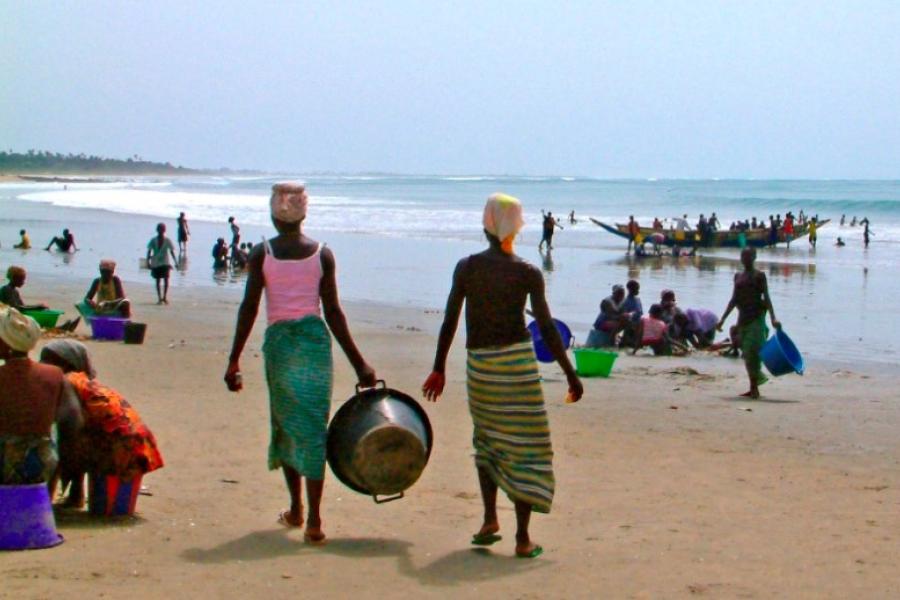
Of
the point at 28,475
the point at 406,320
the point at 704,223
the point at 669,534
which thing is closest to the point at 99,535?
the point at 28,475

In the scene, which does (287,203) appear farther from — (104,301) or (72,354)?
(104,301)

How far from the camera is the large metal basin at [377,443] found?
575 cm

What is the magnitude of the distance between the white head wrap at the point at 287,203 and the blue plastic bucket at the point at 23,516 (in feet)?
5.05

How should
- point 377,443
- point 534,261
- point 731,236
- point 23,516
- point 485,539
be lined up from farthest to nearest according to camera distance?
point 731,236 → point 534,261 → point 485,539 → point 377,443 → point 23,516

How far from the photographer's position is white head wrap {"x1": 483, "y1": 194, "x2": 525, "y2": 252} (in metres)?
5.70

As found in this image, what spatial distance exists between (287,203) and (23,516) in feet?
5.71

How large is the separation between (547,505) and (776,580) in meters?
1.00

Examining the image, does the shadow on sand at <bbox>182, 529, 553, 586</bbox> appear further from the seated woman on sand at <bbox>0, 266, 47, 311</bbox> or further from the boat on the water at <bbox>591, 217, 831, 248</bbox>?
the boat on the water at <bbox>591, 217, 831, 248</bbox>

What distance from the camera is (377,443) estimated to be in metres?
5.74

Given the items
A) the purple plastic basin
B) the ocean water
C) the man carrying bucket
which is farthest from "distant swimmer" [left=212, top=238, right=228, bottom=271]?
the man carrying bucket

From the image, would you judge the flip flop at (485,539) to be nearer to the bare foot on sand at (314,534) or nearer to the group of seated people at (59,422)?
the bare foot on sand at (314,534)

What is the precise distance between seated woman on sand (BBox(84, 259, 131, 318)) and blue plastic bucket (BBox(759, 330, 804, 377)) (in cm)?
667

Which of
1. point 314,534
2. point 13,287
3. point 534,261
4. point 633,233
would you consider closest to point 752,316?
point 314,534

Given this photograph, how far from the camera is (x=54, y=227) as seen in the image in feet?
142
